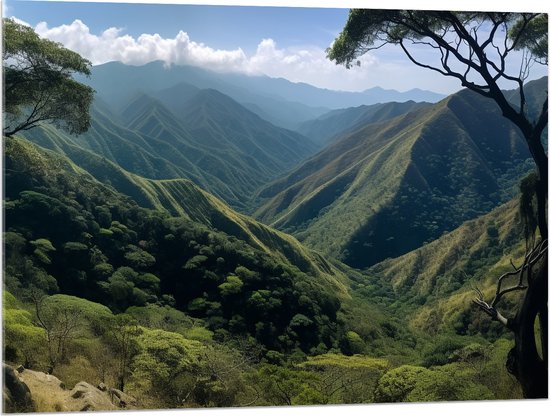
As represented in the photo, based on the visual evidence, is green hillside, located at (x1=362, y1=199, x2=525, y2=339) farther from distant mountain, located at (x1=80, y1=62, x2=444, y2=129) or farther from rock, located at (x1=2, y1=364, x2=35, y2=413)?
rock, located at (x1=2, y1=364, x2=35, y2=413)

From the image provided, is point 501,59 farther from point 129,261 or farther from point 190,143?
point 190,143

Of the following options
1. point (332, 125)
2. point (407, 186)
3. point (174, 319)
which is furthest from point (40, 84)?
point (332, 125)

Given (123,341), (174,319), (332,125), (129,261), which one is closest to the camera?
(123,341)

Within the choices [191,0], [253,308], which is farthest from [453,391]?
[191,0]

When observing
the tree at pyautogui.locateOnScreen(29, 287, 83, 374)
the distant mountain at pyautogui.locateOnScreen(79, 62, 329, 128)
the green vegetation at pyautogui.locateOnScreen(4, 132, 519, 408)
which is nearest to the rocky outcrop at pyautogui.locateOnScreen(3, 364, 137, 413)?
the green vegetation at pyautogui.locateOnScreen(4, 132, 519, 408)

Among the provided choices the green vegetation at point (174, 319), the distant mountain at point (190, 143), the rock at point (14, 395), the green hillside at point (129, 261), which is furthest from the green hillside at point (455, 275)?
the distant mountain at point (190, 143)

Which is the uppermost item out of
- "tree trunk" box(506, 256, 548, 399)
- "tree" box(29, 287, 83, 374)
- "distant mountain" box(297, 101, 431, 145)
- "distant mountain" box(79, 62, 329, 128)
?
"distant mountain" box(297, 101, 431, 145)

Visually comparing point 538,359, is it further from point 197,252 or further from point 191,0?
point 191,0
